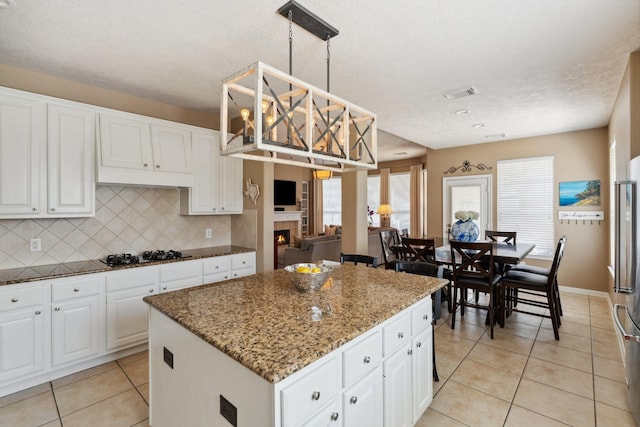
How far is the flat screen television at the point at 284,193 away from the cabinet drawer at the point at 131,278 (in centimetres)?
571

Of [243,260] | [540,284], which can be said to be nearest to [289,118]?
[243,260]

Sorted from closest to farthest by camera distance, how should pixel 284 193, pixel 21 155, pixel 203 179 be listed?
pixel 21 155
pixel 203 179
pixel 284 193

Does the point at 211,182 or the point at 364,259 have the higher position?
the point at 211,182

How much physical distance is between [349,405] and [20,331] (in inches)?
102

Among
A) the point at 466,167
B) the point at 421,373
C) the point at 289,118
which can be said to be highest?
the point at 466,167

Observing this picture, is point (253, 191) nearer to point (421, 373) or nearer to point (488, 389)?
point (421, 373)

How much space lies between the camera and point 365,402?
4.77ft

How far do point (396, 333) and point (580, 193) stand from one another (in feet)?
16.4

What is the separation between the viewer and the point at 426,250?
145 inches

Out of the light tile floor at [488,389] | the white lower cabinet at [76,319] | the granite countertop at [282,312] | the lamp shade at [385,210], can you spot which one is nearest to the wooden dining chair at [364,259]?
the granite countertop at [282,312]

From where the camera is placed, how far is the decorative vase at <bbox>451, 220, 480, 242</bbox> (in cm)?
397

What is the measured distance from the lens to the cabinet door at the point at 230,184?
3.88 metres

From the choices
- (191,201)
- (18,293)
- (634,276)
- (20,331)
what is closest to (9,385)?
(20,331)

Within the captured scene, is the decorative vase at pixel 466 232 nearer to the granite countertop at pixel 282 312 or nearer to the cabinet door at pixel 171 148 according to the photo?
the granite countertop at pixel 282 312
